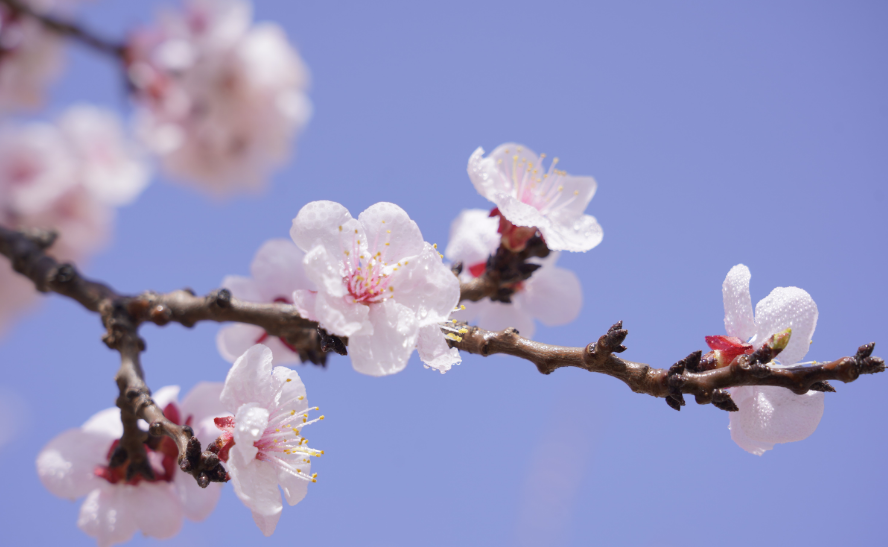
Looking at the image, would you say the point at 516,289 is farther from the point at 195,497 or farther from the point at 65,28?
the point at 65,28

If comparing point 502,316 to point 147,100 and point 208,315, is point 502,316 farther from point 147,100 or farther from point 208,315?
point 147,100

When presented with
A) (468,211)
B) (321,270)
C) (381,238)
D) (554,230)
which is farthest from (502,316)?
(321,270)

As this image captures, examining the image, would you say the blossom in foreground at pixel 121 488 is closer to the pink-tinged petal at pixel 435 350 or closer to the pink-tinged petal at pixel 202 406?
the pink-tinged petal at pixel 202 406

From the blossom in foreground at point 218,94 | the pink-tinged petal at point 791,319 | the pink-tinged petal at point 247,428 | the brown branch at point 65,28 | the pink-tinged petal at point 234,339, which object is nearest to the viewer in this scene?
the pink-tinged petal at point 247,428

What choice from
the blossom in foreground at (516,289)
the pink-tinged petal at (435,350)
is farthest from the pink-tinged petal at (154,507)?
the blossom in foreground at (516,289)

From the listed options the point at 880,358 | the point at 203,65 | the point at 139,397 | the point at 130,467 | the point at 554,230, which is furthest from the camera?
the point at 203,65

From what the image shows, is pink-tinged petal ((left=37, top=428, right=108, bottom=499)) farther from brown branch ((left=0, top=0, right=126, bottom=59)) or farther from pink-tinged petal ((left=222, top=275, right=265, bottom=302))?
brown branch ((left=0, top=0, right=126, bottom=59))
